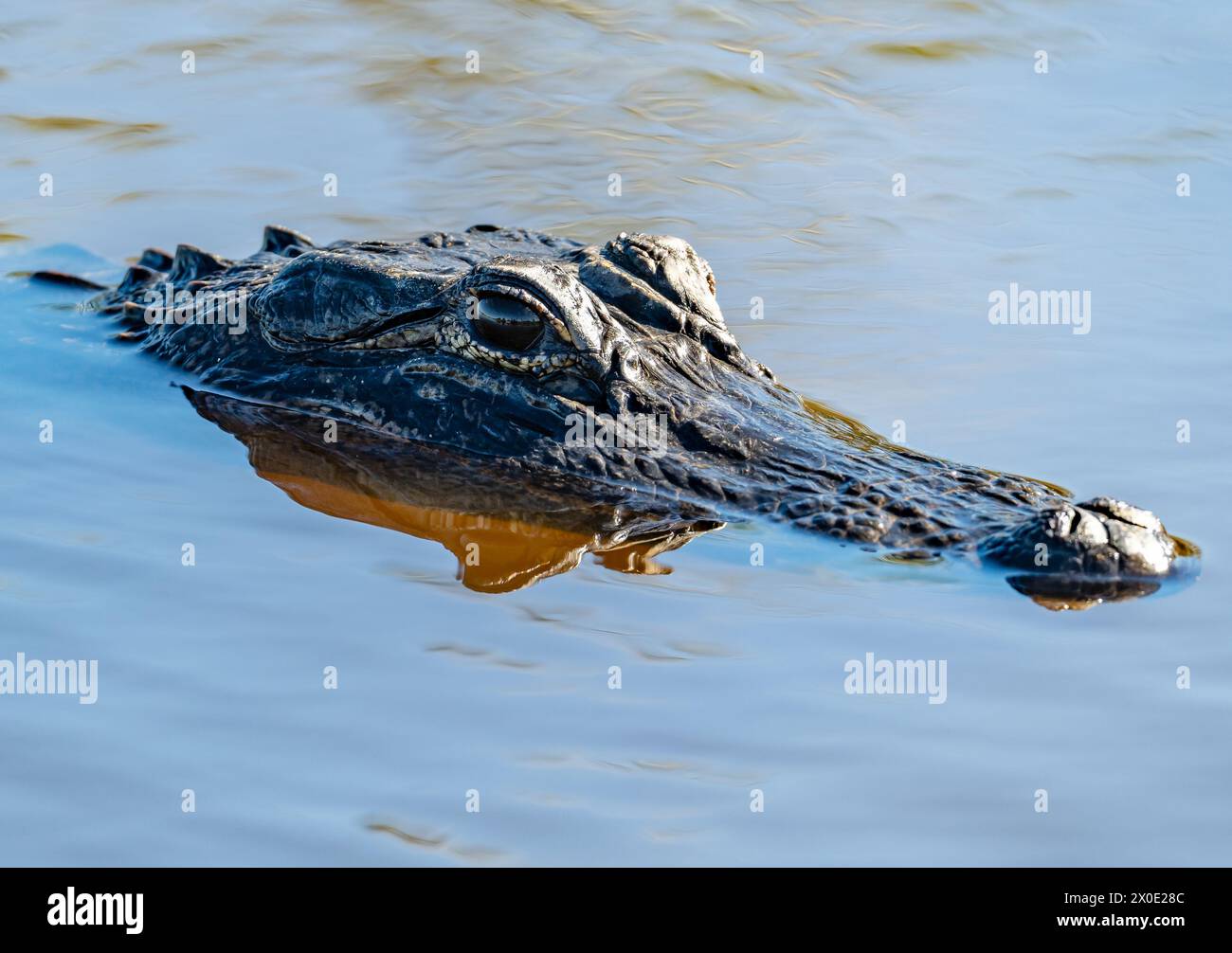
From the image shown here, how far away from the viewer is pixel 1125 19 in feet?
41.3

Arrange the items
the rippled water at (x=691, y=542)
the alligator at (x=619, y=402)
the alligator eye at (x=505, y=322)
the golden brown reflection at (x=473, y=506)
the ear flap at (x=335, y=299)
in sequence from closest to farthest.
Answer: the rippled water at (x=691, y=542) < the alligator at (x=619, y=402) < the golden brown reflection at (x=473, y=506) < the alligator eye at (x=505, y=322) < the ear flap at (x=335, y=299)

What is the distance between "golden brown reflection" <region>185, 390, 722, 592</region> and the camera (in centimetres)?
530

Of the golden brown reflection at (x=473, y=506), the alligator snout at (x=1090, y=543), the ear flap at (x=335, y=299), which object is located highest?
the ear flap at (x=335, y=299)

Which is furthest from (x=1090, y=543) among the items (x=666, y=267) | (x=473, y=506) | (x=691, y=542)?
(x=473, y=506)

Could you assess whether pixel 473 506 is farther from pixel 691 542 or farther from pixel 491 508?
pixel 691 542

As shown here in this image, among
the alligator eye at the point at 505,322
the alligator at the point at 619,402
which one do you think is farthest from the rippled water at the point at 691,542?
the alligator eye at the point at 505,322

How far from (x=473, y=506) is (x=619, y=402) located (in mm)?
640

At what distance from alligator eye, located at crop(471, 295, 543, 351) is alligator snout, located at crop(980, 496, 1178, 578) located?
71.0 inches

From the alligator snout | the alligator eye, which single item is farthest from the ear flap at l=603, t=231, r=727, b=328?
the alligator snout

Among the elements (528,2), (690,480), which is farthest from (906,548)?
(528,2)

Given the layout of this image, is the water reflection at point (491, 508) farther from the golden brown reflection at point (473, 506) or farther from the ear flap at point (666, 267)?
the ear flap at point (666, 267)

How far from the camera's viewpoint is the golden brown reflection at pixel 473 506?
5.30 metres

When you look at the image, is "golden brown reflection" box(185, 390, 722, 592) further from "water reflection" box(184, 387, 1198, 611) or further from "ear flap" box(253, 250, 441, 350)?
"ear flap" box(253, 250, 441, 350)
